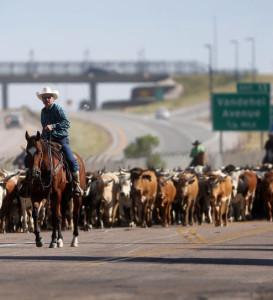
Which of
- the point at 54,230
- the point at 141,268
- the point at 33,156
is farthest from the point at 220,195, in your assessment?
the point at 141,268

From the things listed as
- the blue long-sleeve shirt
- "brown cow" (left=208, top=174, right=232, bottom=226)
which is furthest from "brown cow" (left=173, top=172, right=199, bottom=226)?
the blue long-sleeve shirt

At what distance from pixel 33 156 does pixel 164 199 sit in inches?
491

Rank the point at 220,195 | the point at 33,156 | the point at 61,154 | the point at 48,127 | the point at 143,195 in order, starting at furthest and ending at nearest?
1. the point at 220,195
2. the point at 143,195
3. the point at 61,154
4. the point at 48,127
5. the point at 33,156

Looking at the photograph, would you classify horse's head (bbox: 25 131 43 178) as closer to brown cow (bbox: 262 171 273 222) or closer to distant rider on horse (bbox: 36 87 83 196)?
distant rider on horse (bbox: 36 87 83 196)

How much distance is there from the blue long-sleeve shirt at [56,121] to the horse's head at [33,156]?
1.53 feet

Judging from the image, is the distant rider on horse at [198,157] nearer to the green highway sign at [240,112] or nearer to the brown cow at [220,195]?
the brown cow at [220,195]

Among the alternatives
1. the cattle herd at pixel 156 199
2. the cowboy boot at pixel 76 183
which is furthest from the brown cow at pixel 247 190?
the cowboy boot at pixel 76 183

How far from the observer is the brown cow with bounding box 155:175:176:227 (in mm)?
34281

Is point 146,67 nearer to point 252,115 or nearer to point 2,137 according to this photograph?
point 2,137

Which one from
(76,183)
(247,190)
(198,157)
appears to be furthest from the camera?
(198,157)

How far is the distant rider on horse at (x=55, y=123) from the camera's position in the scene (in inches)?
893

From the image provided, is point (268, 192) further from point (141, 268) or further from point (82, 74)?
point (82, 74)

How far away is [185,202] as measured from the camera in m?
35.2

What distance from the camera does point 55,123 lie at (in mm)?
22766
